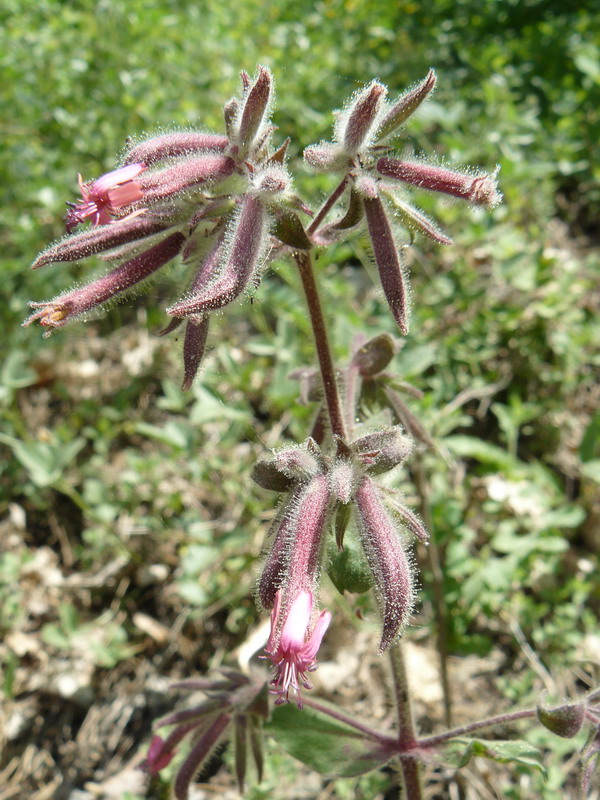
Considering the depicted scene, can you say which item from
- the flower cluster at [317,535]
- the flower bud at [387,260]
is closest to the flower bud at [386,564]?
the flower cluster at [317,535]

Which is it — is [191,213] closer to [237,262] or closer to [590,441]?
[237,262]

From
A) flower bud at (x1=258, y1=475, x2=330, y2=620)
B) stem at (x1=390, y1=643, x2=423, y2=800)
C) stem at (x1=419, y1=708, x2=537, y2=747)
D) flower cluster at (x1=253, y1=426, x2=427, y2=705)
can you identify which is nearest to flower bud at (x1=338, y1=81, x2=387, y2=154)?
flower cluster at (x1=253, y1=426, x2=427, y2=705)

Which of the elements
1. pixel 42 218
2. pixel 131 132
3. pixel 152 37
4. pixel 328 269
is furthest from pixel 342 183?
pixel 152 37

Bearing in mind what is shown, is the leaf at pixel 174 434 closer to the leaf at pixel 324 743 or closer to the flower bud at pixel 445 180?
the leaf at pixel 324 743

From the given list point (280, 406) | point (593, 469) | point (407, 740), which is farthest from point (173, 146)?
point (593, 469)

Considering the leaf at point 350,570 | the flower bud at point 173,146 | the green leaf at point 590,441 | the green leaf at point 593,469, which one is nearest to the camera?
the flower bud at point 173,146

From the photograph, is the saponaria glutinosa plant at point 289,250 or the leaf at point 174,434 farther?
the leaf at point 174,434
